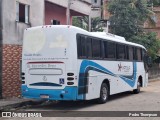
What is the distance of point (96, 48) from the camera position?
16234 mm

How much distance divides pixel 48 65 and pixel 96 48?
2.51 metres

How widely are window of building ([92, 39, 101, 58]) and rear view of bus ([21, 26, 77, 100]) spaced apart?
184 centimetres

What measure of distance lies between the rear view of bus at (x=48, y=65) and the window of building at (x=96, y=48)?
72.4 inches

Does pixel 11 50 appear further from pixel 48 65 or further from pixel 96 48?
pixel 96 48

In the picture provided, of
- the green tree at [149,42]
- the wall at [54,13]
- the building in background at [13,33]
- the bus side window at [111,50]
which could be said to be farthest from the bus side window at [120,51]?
the green tree at [149,42]

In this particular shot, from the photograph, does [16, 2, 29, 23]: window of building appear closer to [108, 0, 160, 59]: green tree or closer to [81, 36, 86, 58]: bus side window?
[81, 36, 86, 58]: bus side window

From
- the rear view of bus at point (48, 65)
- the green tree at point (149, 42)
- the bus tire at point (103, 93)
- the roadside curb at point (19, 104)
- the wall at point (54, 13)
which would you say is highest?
the wall at point (54, 13)

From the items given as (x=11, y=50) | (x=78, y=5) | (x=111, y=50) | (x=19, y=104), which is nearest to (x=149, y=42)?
(x=78, y=5)

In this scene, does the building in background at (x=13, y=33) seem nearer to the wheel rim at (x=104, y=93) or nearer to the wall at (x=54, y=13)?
the wall at (x=54, y=13)

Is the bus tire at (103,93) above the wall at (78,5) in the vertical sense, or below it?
below

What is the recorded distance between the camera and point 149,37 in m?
36.6

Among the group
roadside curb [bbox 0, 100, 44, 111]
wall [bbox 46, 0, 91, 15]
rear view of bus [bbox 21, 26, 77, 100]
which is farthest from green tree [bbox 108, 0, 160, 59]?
rear view of bus [bbox 21, 26, 77, 100]

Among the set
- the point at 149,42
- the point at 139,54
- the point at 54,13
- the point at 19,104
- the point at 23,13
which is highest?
the point at 54,13

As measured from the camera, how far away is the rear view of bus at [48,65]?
14.4 meters
